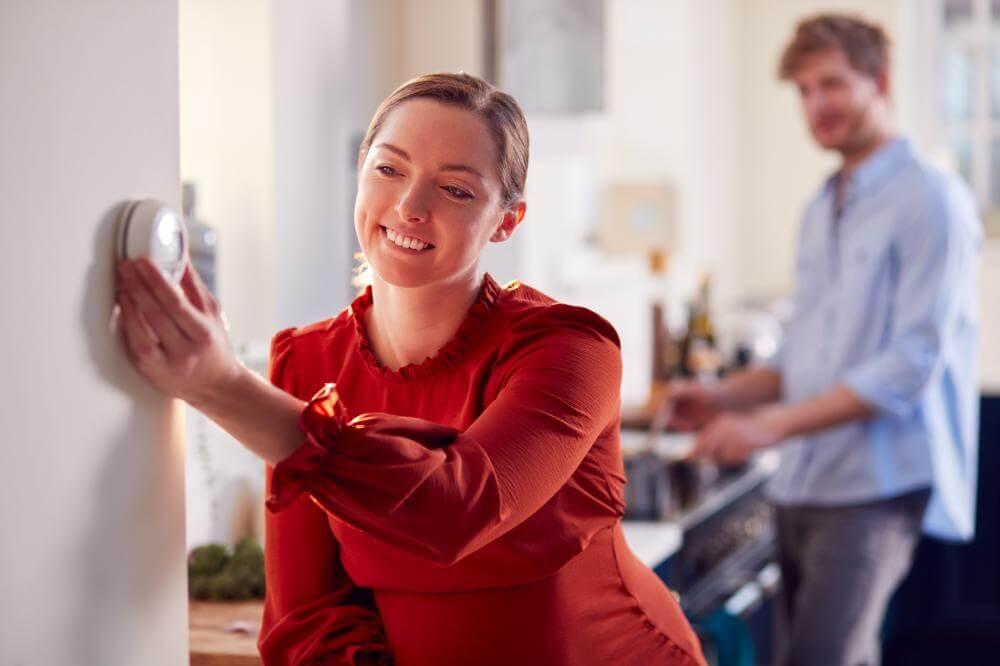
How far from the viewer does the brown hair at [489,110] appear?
3.28 feet

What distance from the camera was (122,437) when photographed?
96 centimetres

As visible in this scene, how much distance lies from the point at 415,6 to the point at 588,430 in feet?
5.95

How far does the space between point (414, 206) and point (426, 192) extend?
2cm

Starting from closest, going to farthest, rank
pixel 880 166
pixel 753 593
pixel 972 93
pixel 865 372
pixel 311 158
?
1. pixel 311 158
2. pixel 865 372
3. pixel 880 166
4. pixel 753 593
5. pixel 972 93

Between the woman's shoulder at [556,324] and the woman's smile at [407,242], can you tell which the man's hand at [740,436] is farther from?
the woman's smile at [407,242]

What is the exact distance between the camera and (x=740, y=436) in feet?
8.02

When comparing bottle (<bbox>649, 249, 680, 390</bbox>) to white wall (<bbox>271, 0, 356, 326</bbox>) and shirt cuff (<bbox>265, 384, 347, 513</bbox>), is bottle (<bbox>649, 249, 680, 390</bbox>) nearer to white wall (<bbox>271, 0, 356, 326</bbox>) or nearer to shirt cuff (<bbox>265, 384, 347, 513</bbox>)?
white wall (<bbox>271, 0, 356, 326</bbox>)

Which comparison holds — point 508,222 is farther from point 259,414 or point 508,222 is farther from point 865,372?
point 865,372

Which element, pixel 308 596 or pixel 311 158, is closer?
pixel 308 596

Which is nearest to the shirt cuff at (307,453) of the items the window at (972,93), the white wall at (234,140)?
the white wall at (234,140)

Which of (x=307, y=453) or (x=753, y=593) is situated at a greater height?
(x=307, y=453)

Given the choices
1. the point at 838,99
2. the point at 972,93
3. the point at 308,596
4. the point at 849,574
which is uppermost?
the point at 972,93

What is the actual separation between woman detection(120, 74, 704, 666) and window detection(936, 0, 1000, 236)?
5715 mm

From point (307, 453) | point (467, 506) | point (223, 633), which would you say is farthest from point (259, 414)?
point (223, 633)
